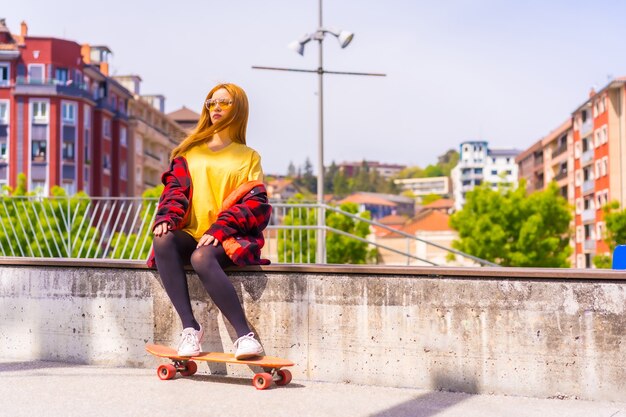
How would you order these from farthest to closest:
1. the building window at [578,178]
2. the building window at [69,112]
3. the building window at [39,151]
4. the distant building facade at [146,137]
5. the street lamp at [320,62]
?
the building window at [578,178] < the distant building facade at [146,137] < the building window at [69,112] < the building window at [39,151] < the street lamp at [320,62]

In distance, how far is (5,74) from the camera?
69.5 metres

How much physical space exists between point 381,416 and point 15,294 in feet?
10.5

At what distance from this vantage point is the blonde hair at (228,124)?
6070 mm

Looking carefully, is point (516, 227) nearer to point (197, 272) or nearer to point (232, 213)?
point (232, 213)

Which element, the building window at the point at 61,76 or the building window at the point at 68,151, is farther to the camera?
the building window at the point at 68,151

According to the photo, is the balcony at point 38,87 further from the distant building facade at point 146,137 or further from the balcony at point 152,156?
the balcony at point 152,156

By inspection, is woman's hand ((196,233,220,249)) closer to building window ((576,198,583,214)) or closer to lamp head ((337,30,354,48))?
lamp head ((337,30,354,48))

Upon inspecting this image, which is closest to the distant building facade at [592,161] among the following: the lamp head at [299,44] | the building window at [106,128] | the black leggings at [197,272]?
the building window at [106,128]

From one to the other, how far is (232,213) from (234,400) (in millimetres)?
1197

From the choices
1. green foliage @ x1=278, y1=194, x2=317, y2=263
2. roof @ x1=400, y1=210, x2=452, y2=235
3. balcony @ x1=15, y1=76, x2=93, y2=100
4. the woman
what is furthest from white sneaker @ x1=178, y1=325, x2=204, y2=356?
roof @ x1=400, y1=210, x2=452, y2=235

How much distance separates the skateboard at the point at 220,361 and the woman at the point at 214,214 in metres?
0.05

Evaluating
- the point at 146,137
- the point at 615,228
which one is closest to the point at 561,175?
the point at 146,137

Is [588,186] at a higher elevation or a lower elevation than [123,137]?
lower

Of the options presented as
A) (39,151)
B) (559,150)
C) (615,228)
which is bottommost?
(615,228)
